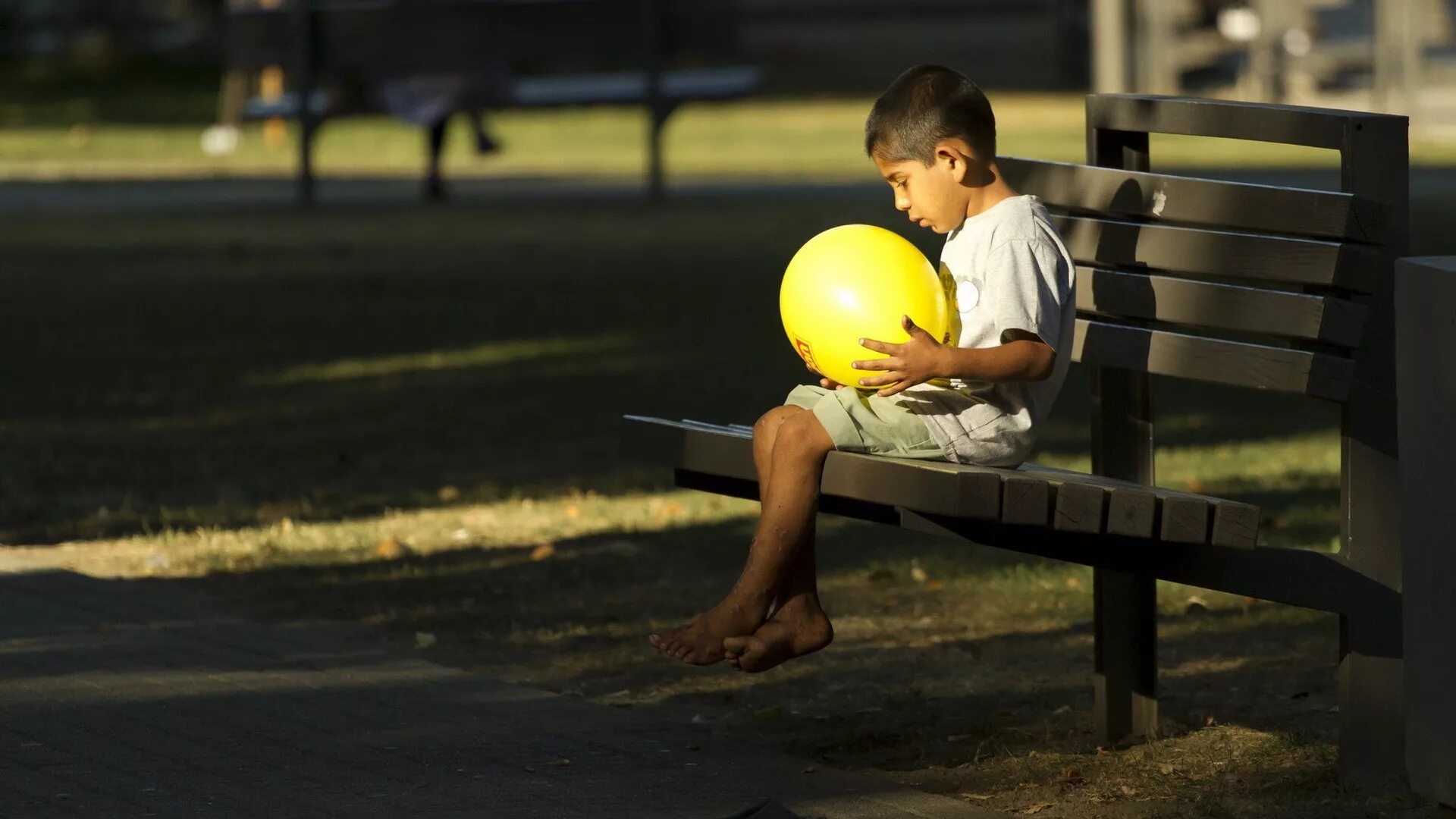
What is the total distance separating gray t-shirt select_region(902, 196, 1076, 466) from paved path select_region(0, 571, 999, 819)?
0.70 metres

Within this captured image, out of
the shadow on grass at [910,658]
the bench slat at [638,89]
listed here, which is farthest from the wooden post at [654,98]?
the shadow on grass at [910,658]

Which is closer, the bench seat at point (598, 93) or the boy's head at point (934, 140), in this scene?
the boy's head at point (934, 140)

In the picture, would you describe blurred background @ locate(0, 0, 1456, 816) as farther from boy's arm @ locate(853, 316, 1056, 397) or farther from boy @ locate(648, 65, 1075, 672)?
boy's arm @ locate(853, 316, 1056, 397)

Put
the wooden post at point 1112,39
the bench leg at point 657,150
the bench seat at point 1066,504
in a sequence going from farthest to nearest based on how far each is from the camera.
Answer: the bench leg at point 657,150
the wooden post at point 1112,39
the bench seat at point 1066,504

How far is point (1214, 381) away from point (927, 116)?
750mm

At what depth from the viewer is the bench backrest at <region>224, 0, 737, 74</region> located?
57.6 ft

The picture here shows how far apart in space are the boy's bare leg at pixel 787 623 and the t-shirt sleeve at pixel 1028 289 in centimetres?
47

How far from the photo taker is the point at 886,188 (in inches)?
664

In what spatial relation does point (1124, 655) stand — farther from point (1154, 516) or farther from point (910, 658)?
point (910, 658)

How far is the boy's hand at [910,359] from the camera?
425cm

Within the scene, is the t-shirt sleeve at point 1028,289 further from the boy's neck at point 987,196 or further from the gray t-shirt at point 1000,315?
the boy's neck at point 987,196

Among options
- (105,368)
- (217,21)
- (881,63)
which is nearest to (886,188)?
(105,368)

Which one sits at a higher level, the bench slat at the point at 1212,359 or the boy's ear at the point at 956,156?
the boy's ear at the point at 956,156

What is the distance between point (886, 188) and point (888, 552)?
387 inches
